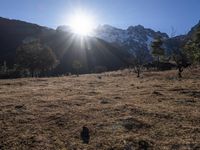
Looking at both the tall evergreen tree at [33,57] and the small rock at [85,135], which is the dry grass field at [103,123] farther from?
the tall evergreen tree at [33,57]

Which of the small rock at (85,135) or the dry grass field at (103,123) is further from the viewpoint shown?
the small rock at (85,135)

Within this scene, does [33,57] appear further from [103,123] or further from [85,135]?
[85,135]

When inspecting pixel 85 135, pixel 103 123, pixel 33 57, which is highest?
pixel 33 57

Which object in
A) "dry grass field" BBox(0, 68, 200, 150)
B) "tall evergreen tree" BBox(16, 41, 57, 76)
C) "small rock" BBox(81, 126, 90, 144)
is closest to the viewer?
"dry grass field" BBox(0, 68, 200, 150)

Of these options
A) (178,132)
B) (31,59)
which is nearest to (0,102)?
(178,132)

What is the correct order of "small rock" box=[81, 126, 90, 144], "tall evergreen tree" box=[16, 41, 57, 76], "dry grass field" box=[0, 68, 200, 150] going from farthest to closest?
"tall evergreen tree" box=[16, 41, 57, 76]
"small rock" box=[81, 126, 90, 144]
"dry grass field" box=[0, 68, 200, 150]

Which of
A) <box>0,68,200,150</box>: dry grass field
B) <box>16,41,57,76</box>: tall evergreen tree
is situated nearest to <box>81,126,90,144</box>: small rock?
<box>0,68,200,150</box>: dry grass field

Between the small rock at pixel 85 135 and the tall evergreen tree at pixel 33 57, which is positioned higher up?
the tall evergreen tree at pixel 33 57

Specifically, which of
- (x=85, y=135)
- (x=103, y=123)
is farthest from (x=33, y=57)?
(x=85, y=135)

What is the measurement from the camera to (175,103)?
29.2 metres

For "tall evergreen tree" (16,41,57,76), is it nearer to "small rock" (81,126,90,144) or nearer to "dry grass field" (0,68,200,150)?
"dry grass field" (0,68,200,150)

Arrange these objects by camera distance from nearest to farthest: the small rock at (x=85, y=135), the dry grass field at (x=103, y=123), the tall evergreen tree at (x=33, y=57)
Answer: the dry grass field at (x=103, y=123) < the small rock at (x=85, y=135) < the tall evergreen tree at (x=33, y=57)

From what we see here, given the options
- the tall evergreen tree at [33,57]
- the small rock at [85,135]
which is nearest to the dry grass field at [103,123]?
the small rock at [85,135]

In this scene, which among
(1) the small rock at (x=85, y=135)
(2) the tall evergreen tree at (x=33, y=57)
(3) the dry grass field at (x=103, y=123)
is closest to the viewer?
(3) the dry grass field at (x=103, y=123)
